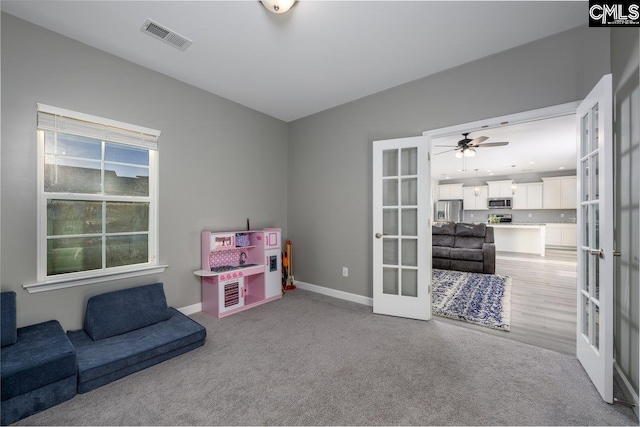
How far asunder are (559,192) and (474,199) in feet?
7.80

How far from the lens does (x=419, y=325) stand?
295 cm

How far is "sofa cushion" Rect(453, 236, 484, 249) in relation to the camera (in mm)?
5490

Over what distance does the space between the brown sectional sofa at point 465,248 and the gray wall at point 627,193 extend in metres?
3.39

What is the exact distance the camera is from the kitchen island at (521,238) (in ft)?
24.1

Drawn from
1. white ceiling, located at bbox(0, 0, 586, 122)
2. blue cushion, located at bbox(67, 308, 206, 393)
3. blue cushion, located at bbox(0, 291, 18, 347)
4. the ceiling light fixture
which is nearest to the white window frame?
blue cushion, located at bbox(0, 291, 18, 347)

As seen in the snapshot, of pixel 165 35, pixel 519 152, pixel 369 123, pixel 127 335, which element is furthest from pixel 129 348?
pixel 519 152

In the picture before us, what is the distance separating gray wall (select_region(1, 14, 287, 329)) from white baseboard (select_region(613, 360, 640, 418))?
3.89 meters

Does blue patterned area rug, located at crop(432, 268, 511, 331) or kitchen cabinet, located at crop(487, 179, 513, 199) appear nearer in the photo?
blue patterned area rug, located at crop(432, 268, 511, 331)

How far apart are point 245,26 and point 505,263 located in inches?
285

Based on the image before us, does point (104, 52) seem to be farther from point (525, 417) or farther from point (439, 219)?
point (439, 219)

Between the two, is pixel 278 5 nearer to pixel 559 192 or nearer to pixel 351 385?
pixel 351 385

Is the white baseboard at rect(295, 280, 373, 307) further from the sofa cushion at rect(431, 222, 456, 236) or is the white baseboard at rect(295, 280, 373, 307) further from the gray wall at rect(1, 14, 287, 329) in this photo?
the sofa cushion at rect(431, 222, 456, 236)

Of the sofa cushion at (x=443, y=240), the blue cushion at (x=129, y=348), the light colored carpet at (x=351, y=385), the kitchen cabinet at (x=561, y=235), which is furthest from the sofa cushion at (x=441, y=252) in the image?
the kitchen cabinet at (x=561, y=235)

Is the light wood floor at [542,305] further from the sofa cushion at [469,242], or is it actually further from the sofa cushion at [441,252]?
the sofa cushion at [441,252]
